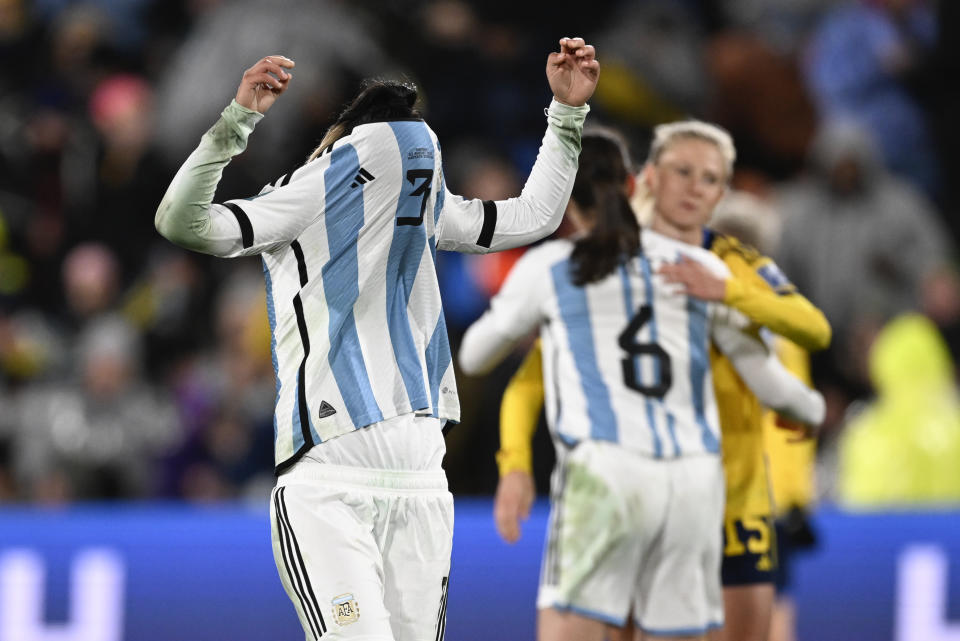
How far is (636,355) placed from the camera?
4.71m

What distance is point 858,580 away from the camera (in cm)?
719

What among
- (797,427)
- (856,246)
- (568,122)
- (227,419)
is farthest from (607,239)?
(856,246)

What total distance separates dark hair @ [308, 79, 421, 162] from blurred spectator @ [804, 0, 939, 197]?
7.27m

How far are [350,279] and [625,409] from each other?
1283 mm

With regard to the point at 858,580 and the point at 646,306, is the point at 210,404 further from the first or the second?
the point at 646,306

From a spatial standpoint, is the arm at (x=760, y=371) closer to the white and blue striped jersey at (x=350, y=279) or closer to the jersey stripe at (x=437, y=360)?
the jersey stripe at (x=437, y=360)

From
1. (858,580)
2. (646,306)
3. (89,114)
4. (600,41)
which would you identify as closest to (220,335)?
(89,114)

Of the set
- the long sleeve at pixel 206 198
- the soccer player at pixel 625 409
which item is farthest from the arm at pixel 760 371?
the long sleeve at pixel 206 198

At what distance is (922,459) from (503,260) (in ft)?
8.30

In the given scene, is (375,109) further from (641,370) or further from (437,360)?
(641,370)

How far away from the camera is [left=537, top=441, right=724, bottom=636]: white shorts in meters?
4.62

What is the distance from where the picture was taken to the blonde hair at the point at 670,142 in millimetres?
5051

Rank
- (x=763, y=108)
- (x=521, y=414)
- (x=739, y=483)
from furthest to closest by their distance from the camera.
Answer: (x=763, y=108), (x=521, y=414), (x=739, y=483)

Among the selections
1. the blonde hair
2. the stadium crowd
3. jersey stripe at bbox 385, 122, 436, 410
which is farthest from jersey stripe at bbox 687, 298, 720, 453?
the stadium crowd
